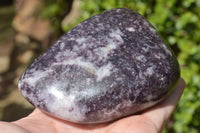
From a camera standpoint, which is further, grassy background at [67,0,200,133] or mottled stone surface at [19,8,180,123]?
grassy background at [67,0,200,133]

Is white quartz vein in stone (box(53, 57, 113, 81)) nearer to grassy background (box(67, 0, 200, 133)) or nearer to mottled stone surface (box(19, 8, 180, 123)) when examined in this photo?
mottled stone surface (box(19, 8, 180, 123))

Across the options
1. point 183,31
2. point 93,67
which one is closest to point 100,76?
point 93,67

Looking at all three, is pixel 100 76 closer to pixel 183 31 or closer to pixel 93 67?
pixel 93 67

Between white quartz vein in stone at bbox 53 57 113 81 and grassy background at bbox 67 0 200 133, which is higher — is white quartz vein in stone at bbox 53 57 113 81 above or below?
above

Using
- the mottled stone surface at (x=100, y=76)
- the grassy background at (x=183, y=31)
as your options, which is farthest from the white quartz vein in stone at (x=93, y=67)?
the grassy background at (x=183, y=31)

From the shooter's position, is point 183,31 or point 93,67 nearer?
point 93,67

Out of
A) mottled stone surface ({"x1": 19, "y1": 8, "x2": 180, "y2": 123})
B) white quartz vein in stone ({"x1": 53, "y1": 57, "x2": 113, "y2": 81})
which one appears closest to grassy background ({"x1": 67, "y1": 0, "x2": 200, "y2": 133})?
mottled stone surface ({"x1": 19, "y1": 8, "x2": 180, "y2": 123})

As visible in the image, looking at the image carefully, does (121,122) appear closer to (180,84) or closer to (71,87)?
(71,87)

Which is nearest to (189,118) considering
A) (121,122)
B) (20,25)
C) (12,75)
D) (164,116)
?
(164,116)

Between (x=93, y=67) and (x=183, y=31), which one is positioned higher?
(x=93, y=67)
